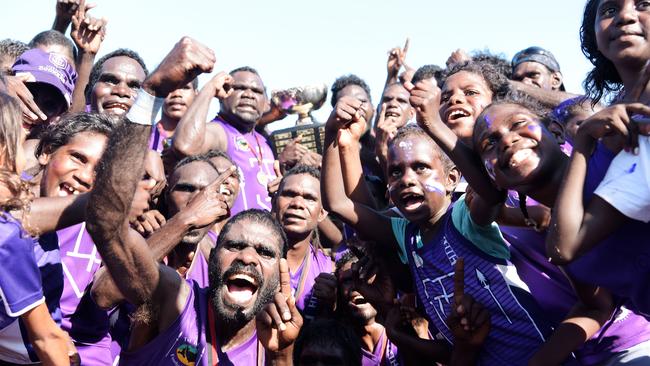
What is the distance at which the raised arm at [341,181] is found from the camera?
4223mm

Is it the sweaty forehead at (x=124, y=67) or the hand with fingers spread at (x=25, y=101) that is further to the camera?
the sweaty forehead at (x=124, y=67)

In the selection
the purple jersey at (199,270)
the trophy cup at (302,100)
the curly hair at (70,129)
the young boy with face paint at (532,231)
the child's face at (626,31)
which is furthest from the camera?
the trophy cup at (302,100)

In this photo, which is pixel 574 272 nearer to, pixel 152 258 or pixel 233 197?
pixel 152 258

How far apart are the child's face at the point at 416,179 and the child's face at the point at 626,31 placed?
1396 mm

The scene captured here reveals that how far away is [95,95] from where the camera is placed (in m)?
6.01

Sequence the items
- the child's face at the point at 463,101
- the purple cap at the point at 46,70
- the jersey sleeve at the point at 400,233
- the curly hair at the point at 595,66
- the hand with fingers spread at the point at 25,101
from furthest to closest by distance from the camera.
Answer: the purple cap at the point at 46,70 < the child's face at the point at 463,101 < the hand with fingers spread at the point at 25,101 < the jersey sleeve at the point at 400,233 < the curly hair at the point at 595,66

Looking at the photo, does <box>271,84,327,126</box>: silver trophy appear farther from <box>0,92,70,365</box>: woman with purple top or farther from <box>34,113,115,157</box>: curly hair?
<box>0,92,70,365</box>: woman with purple top

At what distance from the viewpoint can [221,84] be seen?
5.11 m

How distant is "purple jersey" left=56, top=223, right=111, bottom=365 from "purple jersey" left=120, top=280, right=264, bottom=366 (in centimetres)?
16

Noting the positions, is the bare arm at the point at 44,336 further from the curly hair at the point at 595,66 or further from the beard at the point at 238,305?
the curly hair at the point at 595,66

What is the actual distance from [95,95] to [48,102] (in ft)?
3.28

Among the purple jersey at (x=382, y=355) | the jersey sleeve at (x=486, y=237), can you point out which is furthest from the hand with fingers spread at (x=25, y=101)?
the jersey sleeve at (x=486, y=237)

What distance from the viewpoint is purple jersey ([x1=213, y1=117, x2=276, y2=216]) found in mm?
5984

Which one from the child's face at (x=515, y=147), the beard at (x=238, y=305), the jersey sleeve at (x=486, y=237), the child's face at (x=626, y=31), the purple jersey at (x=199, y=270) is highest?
the child's face at (x=626, y=31)
